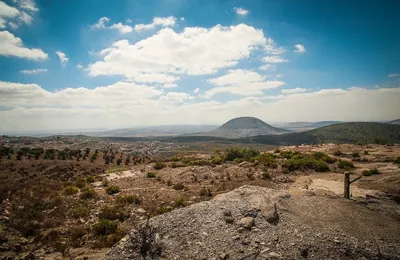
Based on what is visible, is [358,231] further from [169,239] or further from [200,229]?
[169,239]

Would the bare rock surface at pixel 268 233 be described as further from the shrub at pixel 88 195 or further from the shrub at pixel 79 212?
the shrub at pixel 88 195

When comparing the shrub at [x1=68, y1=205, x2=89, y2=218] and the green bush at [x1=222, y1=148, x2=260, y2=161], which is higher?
the green bush at [x1=222, y1=148, x2=260, y2=161]

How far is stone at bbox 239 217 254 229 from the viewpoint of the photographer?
9180mm

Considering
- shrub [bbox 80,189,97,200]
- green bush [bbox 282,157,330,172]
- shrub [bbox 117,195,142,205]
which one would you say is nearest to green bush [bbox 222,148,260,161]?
green bush [bbox 282,157,330,172]

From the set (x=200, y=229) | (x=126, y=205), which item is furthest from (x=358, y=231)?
(x=126, y=205)

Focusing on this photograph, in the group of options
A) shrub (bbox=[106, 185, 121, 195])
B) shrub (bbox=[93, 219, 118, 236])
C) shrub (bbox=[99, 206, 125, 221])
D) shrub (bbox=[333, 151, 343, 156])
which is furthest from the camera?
shrub (bbox=[333, 151, 343, 156])

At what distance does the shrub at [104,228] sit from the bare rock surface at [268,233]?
2.66 meters

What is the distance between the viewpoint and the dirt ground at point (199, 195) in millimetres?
9719

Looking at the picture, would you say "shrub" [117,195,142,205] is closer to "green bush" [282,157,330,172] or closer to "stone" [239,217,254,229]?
"stone" [239,217,254,229]

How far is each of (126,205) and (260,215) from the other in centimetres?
908

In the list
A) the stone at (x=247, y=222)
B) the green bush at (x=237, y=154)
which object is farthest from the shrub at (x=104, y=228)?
the green bush at (x=237, y=154)

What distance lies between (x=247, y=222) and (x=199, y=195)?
25.2ft

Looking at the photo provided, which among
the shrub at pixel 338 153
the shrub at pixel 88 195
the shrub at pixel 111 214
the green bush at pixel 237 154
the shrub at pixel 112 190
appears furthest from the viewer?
the green bush at pixel 237 154

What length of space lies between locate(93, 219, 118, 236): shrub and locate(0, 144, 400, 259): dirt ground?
315 mm
